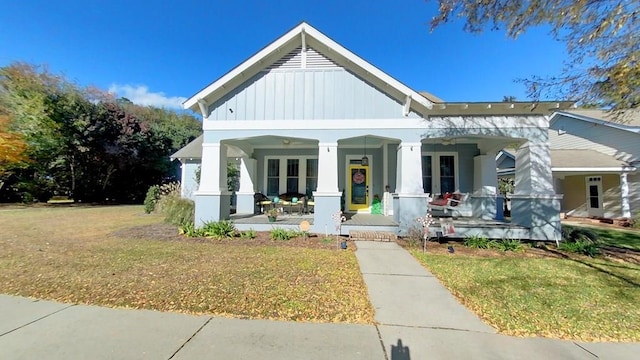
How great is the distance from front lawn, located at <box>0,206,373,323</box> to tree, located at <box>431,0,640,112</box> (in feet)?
19.8

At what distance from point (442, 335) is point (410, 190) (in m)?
5.76

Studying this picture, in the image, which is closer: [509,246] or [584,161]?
[509,246]

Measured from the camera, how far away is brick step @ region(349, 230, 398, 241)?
27.0 feet

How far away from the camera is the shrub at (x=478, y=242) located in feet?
25.4

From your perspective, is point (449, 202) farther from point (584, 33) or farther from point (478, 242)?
point (584, 33)

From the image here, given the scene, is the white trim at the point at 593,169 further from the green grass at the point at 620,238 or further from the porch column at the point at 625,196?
the green grass at the point at 620,238

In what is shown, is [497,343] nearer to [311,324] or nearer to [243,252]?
[311,324]

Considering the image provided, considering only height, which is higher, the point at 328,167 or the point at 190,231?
the point at 328,167

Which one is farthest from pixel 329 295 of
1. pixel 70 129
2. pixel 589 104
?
pixel 70 129

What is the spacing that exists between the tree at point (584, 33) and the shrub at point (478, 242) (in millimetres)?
4084

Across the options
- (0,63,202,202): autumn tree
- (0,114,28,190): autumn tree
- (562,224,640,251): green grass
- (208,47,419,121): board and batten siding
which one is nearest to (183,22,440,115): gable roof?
(208,47,419,121): board and batten siding

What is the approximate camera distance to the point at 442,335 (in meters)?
3.13

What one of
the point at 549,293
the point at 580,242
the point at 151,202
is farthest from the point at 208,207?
the point at 580,242

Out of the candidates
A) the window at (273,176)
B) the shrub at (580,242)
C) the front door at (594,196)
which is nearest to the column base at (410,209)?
the shrub at (580,242)
